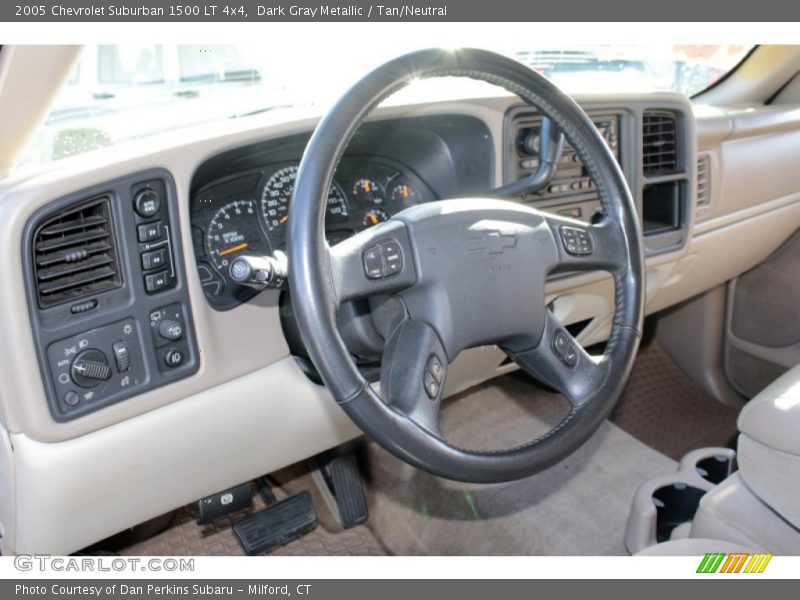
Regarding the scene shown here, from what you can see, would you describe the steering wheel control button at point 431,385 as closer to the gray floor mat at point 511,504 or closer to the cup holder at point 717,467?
the gray floor mat at point 511,504

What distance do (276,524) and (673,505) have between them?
97cm

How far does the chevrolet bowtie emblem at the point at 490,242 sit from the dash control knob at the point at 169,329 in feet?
1.68

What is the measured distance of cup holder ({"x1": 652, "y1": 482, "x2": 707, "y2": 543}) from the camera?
1826 millimetres

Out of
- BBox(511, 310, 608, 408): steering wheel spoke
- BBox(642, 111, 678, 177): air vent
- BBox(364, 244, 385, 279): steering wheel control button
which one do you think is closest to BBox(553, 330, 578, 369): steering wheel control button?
BBox(511, 310, 608, 408): steering wheel spoke

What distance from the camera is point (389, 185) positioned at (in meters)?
1.60

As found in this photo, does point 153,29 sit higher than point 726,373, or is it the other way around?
point 153,29

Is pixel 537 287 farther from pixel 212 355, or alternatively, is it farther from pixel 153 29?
pixel 153 29

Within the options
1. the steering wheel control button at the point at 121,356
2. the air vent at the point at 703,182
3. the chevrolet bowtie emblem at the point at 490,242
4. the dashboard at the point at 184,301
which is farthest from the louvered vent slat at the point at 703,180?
the steering wheel control button at the point at 121,356

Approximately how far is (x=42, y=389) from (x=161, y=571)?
369mm

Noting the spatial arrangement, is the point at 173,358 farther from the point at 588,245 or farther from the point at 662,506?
the point at 662,506

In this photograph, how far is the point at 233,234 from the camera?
54.2 inches

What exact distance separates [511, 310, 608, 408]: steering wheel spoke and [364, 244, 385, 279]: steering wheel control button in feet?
1.05

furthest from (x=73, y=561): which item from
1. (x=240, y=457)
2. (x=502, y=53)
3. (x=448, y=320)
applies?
(x=502, y=53)

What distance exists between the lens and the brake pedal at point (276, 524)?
71.1 inches
